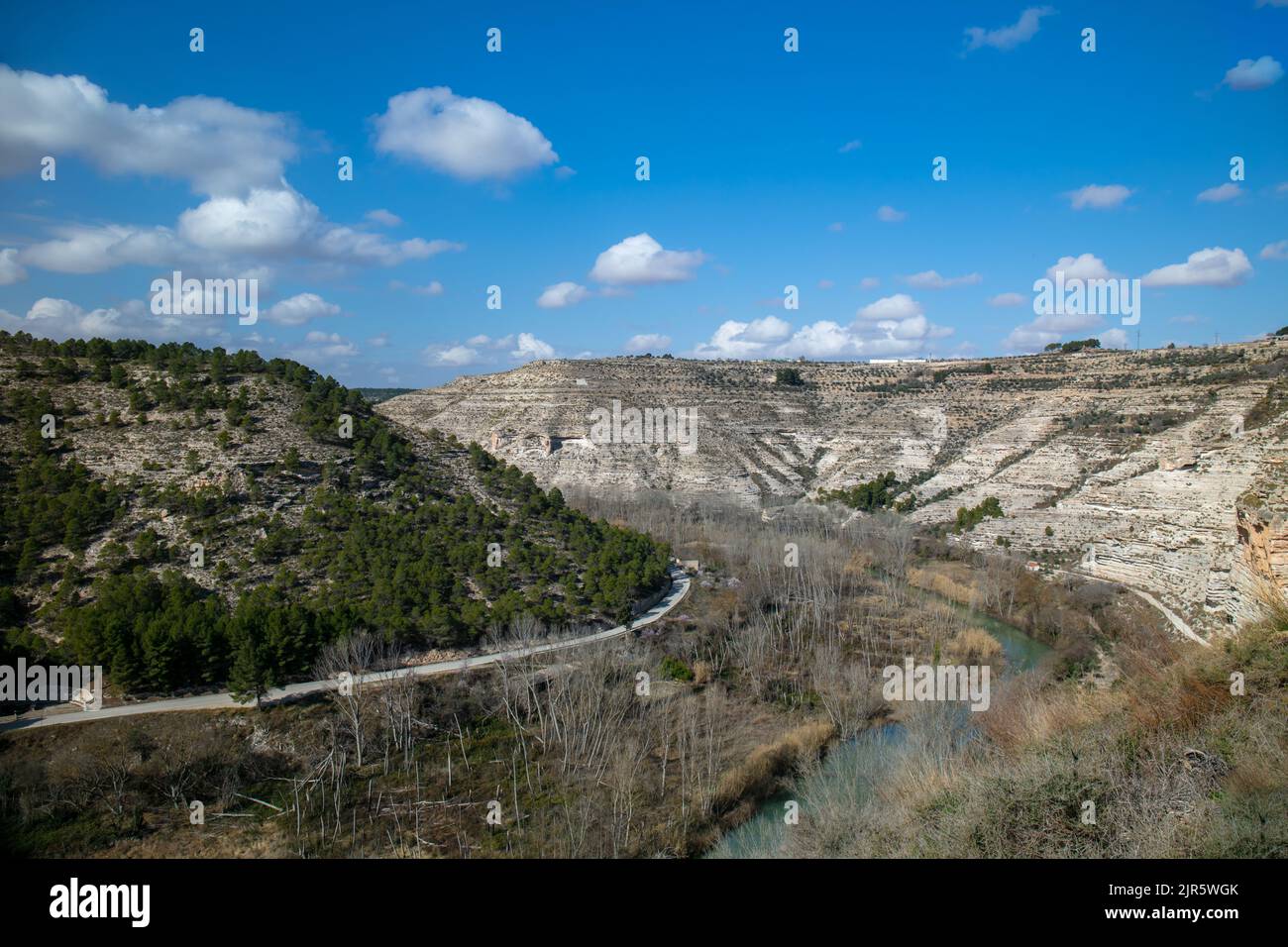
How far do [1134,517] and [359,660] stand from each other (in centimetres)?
3788

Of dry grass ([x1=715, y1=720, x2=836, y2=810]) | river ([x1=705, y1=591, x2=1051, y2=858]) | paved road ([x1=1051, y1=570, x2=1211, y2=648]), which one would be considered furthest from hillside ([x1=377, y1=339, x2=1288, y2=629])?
dry grass ([x1=715, y1=720, x2=836, y2=810])

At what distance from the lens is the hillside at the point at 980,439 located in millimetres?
35156

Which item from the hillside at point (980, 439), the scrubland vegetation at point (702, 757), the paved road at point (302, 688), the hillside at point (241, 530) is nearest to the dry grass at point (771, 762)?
the scrubland vegetation at point (702, 757)

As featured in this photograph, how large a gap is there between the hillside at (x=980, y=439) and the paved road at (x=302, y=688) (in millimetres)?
20989

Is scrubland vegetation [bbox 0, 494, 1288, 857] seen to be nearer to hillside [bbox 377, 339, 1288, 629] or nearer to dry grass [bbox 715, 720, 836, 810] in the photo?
dry grass [bbox 715, 720, 836, 810]

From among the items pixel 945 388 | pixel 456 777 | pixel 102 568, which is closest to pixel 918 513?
pixel 945 388

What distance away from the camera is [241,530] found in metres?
29.3

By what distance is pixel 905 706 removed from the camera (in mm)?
26609

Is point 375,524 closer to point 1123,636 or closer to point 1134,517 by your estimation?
point 1123,636

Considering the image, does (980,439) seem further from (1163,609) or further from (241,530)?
(241,530)

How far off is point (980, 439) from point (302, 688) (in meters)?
53.1

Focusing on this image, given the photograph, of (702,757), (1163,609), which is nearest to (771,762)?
(702,757)

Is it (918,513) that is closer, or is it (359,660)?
(359,660)
